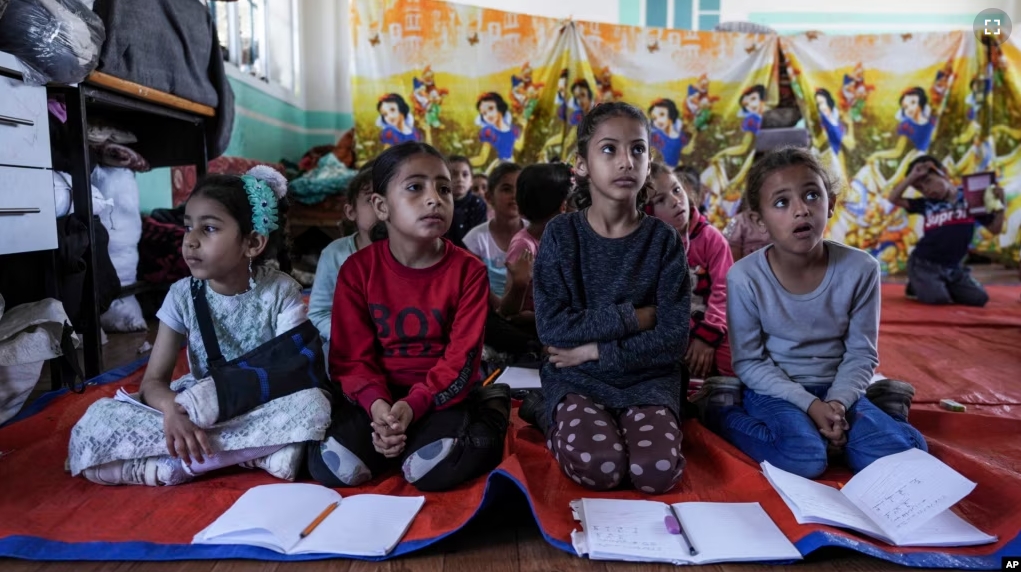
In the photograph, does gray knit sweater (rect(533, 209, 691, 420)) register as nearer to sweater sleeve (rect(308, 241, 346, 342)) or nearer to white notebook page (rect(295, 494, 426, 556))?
white notebook page (rect(295, 494, 426, 556))

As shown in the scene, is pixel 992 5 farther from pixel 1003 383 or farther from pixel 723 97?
pixel 1003 383

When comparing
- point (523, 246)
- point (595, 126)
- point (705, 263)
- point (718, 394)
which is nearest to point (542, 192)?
point (523, 246)

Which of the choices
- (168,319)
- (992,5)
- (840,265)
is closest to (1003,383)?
(840,265)

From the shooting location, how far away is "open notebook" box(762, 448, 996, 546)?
42.9 inches

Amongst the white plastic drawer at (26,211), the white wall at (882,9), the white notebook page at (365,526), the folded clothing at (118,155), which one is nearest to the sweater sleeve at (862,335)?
the white notebook page at (365,526)

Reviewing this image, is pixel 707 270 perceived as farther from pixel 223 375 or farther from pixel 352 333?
pixel 223 375

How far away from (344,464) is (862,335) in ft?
3.69

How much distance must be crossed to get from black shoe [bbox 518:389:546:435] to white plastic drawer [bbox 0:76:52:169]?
4.59ft

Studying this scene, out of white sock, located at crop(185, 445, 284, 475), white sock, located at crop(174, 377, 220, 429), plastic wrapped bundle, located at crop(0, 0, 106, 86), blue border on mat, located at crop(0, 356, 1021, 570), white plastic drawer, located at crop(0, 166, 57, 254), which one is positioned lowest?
blue border on mat, located at crop(0, 356, 1021, 570)

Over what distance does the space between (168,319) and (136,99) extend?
4.10 feet

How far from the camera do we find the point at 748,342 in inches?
61.1

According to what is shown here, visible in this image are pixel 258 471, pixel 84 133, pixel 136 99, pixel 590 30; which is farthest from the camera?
pixel 590 30

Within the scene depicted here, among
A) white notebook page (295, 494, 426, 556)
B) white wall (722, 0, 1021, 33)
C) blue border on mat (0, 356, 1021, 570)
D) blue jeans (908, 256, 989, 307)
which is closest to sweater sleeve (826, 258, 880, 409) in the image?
blue border on mat (0, 356, 1021, 570)

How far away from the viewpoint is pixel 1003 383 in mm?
2084
